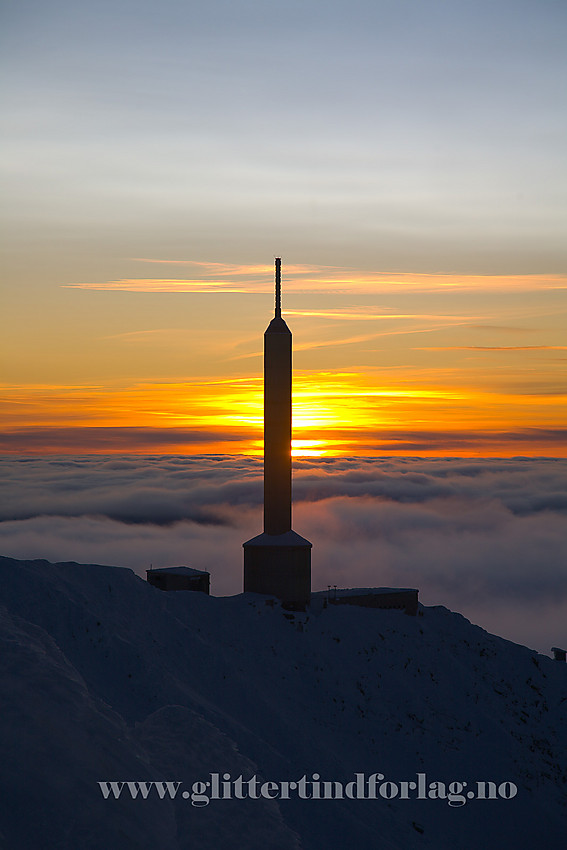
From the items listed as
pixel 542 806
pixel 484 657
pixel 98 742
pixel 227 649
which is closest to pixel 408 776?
pixel 542 806

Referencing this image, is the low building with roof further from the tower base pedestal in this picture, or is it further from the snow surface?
the tower base pedestal

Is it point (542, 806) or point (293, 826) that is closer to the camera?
point (293, 826)

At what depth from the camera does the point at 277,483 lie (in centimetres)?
4647

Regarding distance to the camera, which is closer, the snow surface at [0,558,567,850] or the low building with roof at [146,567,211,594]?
the snow surface at [0,558,567,850]

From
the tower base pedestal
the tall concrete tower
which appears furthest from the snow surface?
the tall concrete tower

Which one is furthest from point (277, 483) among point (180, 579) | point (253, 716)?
point (253, 716)

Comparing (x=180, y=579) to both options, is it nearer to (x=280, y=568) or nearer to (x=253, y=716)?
(x=280, y=568)

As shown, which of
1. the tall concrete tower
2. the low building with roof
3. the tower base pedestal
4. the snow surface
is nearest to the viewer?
the snow surface

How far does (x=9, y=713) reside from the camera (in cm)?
1647

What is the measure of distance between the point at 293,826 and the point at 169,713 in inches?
280

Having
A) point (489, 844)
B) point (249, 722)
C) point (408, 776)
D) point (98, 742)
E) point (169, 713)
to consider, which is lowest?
point (489, 844)

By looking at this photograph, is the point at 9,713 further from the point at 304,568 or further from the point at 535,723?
the point at 535,723

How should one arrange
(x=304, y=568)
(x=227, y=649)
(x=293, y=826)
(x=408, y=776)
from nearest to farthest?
(x=293, y=826) < (x=408, y=776) < (x=227, y=649) < (x=304, y=568)

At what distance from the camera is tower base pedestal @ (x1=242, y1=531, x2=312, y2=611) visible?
4472cm
